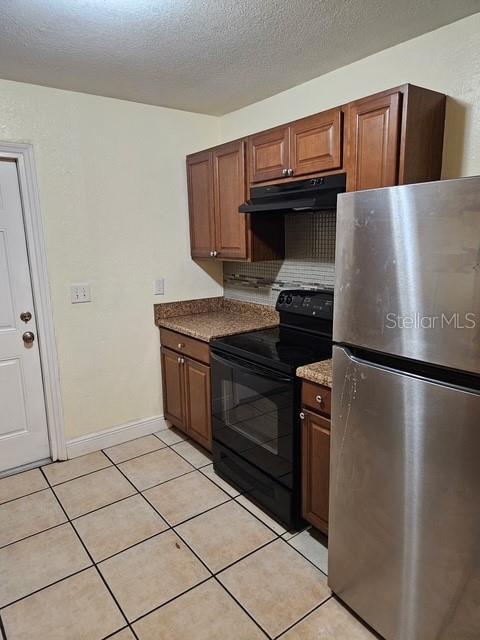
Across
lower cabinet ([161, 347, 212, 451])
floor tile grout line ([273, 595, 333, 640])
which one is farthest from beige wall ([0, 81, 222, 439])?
floor tile grout line ([273, 595, 333, 640])

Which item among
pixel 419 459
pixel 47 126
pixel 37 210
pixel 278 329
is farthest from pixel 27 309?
pixel 419 459

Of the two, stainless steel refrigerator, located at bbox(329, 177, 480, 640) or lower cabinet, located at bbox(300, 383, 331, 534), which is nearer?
stainless steel refrigerator, located at bbox(329, 177, 480, 640)

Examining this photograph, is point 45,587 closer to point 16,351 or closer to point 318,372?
point 16,351

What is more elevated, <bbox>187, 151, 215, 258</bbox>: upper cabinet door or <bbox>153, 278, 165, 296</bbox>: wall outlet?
<bbox>187, 151, 215, 258</bbox>: upper cabinet door

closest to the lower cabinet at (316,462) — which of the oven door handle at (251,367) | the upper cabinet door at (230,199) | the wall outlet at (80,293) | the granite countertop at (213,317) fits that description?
the oven door handle at (251,367)

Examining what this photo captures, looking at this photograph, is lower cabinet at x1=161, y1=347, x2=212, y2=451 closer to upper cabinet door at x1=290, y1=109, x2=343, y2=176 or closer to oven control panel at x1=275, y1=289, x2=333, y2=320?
oven control panel at x1=275, y1=289, x2=333, y2=320

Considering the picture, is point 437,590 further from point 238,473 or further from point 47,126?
point 47,126

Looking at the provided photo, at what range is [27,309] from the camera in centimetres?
268

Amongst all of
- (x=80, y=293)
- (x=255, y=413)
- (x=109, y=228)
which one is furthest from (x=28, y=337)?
(x=255, y=413)

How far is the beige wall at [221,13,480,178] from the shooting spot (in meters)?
1.79

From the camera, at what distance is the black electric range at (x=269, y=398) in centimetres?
204

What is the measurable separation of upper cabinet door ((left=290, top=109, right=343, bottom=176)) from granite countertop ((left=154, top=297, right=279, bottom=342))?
1050 mm

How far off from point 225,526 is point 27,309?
1785 mm

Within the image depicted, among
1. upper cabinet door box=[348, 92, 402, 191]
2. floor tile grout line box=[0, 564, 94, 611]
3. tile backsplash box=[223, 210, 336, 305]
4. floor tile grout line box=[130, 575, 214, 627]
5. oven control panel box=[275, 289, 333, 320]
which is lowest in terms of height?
floor tile grout line box=[130, 575, 214, 627]
